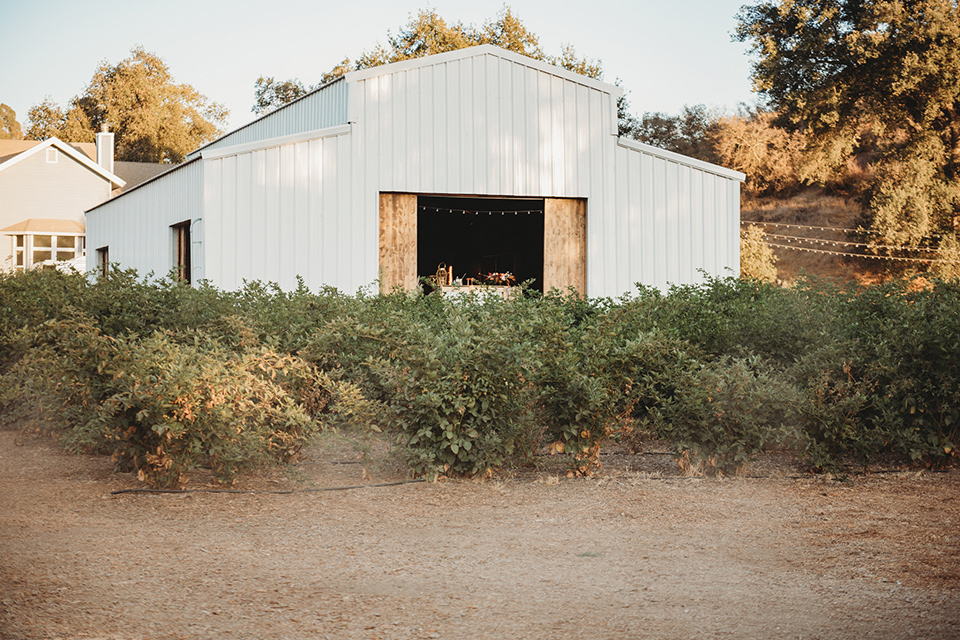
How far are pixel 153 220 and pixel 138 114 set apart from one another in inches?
1602

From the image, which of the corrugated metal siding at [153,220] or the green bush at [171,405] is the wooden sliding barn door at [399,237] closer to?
the corrugated metal siding at [153,220]

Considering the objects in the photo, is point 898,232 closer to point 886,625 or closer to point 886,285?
point 886,285

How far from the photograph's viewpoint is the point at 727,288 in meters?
8.33

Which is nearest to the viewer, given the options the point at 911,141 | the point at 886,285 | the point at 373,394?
the point at 373,394

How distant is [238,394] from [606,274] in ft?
32.1

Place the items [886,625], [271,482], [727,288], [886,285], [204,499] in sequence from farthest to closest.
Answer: [727,288] < [886,285] < [271,482] < [204,499] < [886,625]

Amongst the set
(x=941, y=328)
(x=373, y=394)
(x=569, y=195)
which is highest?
(x=569, y=195)

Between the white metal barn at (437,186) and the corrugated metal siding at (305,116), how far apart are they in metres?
0.06

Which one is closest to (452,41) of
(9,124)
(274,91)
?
(274,91)

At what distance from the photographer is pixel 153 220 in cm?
1571

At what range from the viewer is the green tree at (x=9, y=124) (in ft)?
232

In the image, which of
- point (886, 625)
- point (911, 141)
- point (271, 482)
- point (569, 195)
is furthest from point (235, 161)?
point (911, 141)

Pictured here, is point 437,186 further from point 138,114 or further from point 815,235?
point 138,114

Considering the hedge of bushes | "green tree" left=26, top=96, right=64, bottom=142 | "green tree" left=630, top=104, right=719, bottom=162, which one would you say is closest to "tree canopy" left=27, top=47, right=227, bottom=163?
"green tree" left=26, top=96, right=64, bottom=142
